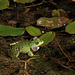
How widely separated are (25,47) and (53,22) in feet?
2.91

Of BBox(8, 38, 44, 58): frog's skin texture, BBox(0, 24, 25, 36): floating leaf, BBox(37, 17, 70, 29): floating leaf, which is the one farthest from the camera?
BBox(37, 17, 70, 29): floating leaf

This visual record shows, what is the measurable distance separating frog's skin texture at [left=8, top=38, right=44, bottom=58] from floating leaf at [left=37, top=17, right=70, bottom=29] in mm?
566

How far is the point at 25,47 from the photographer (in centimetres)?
252

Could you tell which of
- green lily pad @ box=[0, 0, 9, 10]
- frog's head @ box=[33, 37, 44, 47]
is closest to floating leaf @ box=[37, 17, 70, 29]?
frog's head @ box=[33, 37, 44, 47]

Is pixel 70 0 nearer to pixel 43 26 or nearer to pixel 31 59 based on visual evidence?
pixel 43 26

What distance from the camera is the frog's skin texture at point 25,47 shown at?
2382 millimetres

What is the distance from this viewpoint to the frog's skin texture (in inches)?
93.8

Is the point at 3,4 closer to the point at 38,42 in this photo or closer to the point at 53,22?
the point at 53,22

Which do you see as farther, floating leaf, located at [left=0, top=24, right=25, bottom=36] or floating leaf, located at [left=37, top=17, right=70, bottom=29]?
floating leaf, located at [left=37, top=17, right=70, bottom=29]

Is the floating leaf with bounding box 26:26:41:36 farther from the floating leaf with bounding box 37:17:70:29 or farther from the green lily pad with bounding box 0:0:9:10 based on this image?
the green lily pad with bounding box 0:0:9:10

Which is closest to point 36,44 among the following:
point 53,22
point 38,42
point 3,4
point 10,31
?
point 38,42

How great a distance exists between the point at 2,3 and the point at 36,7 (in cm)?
84

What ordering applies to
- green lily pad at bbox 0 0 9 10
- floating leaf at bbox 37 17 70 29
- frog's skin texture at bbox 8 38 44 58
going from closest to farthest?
frog's skin texture at bbox 8 38 44 58 → floating leaf at bbox 37 17 70 29 → green lily pad at bbox 0 0 9 10

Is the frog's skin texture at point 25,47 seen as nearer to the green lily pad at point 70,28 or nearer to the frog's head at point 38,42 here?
the frog's head at point 38,42
